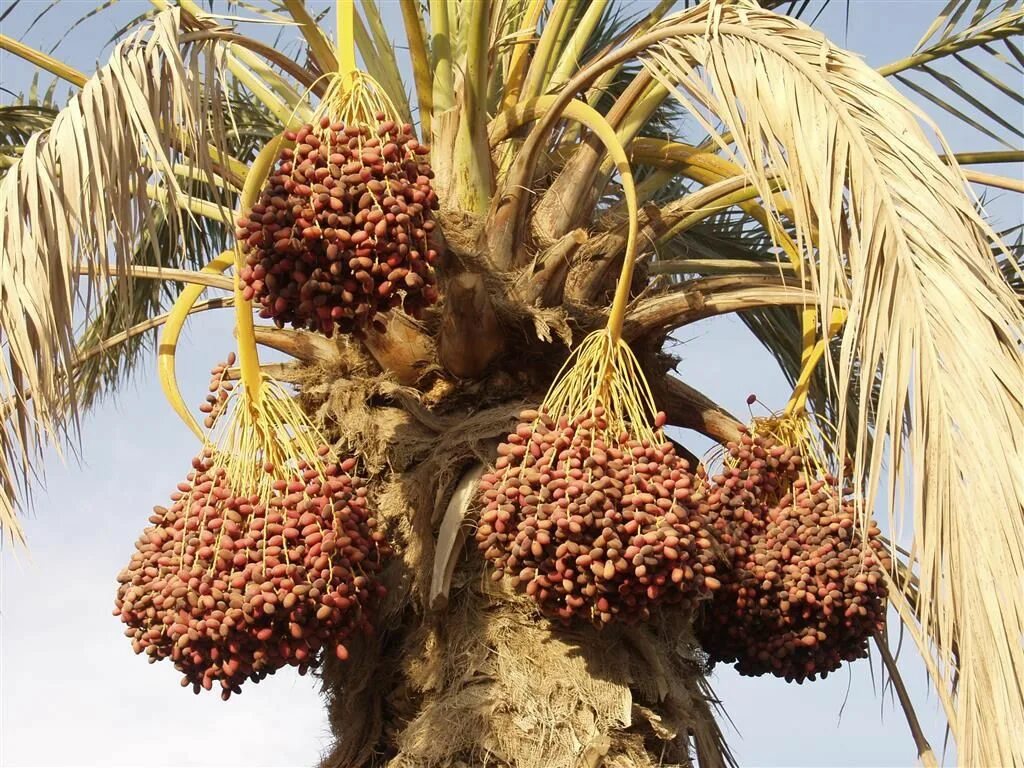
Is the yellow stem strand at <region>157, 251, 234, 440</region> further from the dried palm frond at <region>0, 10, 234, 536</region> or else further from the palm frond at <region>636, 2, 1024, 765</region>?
the palm frond at <region>636, 2, 1024, 765</region>

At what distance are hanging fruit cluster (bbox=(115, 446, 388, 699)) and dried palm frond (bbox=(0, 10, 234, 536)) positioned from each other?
15.2 inches

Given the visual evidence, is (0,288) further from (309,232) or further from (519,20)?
(519,20)

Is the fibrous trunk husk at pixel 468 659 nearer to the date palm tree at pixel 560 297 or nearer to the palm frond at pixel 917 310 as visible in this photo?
the date palm tree at pixel 560 297

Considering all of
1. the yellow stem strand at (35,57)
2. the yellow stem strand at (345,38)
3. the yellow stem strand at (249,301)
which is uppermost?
the yellow stem strand at (35,57)

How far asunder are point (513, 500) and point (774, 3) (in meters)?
2.76

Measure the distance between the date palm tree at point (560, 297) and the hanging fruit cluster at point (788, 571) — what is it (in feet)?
0.41

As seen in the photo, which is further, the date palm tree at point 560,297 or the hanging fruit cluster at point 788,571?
the hanging fruit cluster at point 788,571

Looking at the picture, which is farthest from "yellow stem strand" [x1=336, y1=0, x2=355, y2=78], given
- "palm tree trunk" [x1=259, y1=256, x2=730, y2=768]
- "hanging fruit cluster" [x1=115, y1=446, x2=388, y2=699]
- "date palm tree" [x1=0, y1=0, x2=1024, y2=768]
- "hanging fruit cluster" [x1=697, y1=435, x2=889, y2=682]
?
"hanging fruit cluster" [x1=697, y1=435, x2=889, y2=682]

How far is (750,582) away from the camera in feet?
13.5

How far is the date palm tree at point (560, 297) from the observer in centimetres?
292

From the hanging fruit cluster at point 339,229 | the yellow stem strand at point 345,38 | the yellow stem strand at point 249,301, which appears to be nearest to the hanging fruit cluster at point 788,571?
the hanging fruit cluster at point 339,229

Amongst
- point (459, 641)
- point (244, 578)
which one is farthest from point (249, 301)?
point (459, 641)

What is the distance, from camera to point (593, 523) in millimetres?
3459

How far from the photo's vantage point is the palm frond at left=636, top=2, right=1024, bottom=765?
2766 mm
